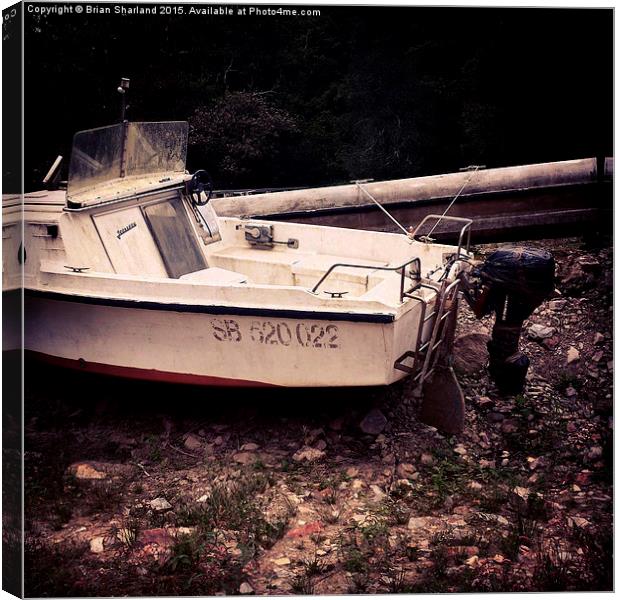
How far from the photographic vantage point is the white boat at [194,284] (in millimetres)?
5012

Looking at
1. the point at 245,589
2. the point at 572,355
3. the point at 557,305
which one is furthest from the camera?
the point at 557,305

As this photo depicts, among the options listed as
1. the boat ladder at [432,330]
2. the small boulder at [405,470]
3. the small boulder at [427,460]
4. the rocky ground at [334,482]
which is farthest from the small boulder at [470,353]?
the small boulder at [405,470]

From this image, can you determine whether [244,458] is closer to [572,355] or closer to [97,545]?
[97,545]

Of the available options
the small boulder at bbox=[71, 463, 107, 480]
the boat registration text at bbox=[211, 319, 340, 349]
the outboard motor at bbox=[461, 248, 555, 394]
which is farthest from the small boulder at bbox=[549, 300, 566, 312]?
the small boulder at bbox=[71, 463, 107, 480]

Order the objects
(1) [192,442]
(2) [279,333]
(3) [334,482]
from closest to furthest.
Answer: (3) [334,482] → (2) [279,333] → (1) [192,442]

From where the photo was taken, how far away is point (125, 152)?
256 inches

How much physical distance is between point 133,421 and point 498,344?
8.86 ft

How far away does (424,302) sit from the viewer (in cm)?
504

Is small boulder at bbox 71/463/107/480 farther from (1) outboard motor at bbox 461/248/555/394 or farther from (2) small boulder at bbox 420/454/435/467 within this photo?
(1) outboard motor at bbox 461/248/555/394

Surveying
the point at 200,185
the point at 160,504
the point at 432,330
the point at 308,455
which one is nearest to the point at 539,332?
the point at 432,330

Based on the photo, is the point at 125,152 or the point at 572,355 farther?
the point at 125,152

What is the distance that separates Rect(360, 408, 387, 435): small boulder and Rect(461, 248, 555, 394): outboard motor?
3.00 ft

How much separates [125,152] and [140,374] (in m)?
2.02

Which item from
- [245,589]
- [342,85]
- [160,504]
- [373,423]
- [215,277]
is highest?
[342,85]
